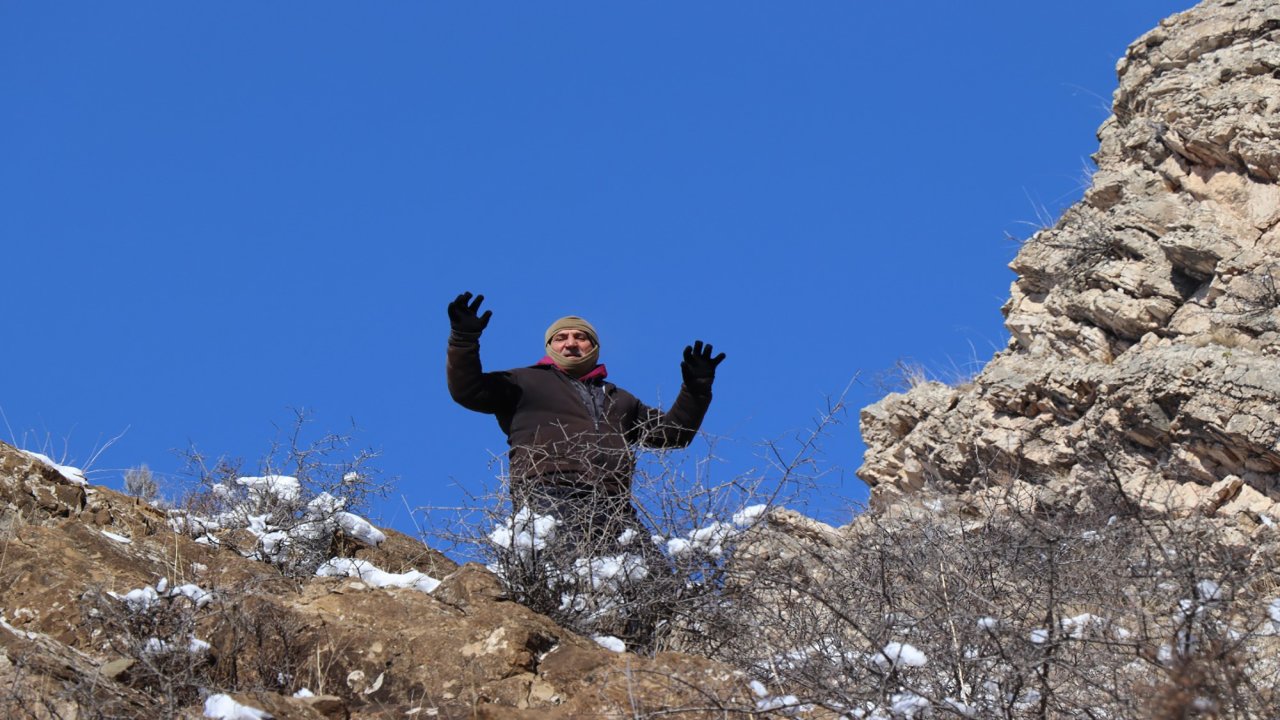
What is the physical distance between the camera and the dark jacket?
20.4 feet

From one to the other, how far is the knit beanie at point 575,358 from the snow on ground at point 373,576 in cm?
161

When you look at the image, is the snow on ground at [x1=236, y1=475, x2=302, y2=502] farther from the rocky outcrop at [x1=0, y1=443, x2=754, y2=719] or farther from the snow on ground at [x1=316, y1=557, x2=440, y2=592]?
the rocky outcrop at [x1=0, y1=443, x2=754, y2=719]

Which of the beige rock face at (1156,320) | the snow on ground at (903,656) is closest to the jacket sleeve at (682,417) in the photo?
the beige rock face at (1156,320)

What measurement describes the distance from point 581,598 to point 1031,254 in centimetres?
677

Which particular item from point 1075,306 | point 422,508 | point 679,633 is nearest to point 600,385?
point 422,508

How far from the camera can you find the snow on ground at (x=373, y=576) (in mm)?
4939

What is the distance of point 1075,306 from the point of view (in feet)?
32.1

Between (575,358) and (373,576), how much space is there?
2.06m

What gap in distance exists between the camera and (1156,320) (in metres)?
9.23

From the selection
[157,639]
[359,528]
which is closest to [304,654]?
A: [157,639]

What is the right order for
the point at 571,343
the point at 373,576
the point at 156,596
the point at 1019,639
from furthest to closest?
1. the point at 571,343
2. the point at 373,576
3. the point at 156,596
4. the point at 1019,639

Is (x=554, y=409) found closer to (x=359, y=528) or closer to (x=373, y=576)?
(x=359, y=528)

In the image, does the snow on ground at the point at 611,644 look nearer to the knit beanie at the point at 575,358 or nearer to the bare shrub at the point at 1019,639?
the bare shrub at the point at 1019,639

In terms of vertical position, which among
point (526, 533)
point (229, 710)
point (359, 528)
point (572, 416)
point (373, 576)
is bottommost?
point (229, 710)
